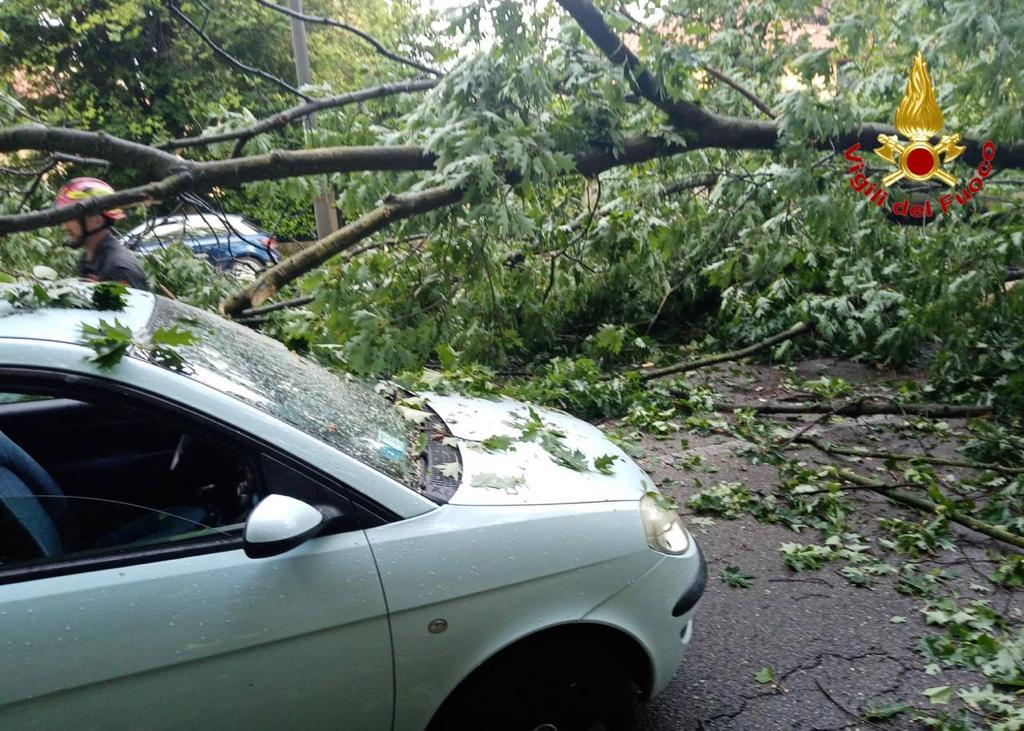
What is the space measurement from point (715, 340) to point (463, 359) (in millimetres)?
3569

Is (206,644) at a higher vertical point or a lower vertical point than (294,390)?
lower

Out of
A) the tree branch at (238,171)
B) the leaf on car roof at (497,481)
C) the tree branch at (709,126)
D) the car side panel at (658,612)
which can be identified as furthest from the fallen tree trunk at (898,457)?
the leaf on car roof at (497,481)

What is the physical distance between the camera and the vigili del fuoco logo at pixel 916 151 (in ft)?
17.5

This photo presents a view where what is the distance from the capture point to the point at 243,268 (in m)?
7.54

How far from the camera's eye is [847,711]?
2893mm

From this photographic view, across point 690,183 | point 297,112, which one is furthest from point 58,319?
point 690,183

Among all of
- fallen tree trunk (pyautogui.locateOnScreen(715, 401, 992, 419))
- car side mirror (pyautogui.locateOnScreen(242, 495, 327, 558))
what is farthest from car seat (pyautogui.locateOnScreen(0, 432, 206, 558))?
fallen tree trunk (pyautogui.locateOnScreen(715, 401, 992, 419))

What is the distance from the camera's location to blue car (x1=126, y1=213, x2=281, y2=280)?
6504 millimetres

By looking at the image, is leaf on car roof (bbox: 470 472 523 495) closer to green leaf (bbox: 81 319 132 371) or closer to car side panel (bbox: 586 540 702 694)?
car side panel (bbox: 586 540 702 694)

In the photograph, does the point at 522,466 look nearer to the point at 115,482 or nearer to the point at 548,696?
→ the point at 548,696

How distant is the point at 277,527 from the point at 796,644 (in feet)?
7.77

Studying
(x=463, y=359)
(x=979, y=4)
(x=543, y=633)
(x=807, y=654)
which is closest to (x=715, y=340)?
(x=463, y=359)

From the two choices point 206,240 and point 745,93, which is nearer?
point 745,93

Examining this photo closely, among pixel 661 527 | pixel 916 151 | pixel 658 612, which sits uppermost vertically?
pixel 916 151
